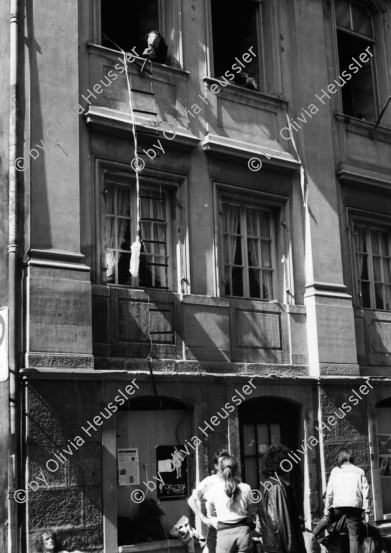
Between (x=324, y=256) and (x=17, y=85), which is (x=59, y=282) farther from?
(x=324, y=256)

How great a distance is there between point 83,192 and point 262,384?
390cm

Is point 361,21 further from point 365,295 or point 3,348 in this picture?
point 3,348

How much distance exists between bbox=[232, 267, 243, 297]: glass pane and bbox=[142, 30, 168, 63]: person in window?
3428 millimetres

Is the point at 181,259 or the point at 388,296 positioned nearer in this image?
the point at 181,259

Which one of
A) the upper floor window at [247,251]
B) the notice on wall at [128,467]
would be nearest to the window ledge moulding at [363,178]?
the upper floor window at [247,251]

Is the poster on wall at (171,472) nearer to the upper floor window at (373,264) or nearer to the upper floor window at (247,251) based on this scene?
the upper floor window at (247,251)

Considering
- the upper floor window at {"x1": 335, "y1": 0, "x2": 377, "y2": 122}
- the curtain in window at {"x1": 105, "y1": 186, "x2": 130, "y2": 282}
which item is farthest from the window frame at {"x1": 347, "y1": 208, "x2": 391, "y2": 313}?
the curtain in window at {"x1": 105, "y1": 186, "x2": 130, "y2": 282}

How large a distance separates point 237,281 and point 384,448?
391cm

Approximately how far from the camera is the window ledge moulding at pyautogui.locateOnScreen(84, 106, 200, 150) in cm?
1173

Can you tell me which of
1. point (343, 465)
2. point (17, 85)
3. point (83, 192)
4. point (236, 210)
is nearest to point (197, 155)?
point (236, 210)

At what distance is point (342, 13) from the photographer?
1582cm

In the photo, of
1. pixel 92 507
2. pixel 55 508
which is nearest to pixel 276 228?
pixel 92 507

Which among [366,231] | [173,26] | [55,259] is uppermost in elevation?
[173,26]

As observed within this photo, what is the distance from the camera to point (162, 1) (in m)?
13.4
